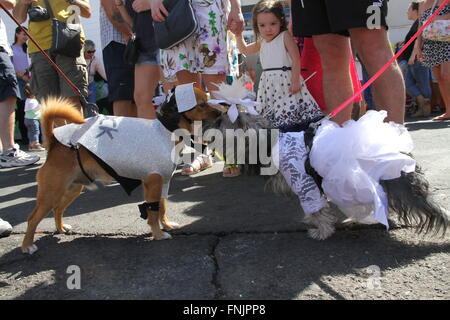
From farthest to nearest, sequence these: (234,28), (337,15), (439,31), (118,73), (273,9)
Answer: (439,31) → (118,73) → (273,9) → (234,28) → (337,15)

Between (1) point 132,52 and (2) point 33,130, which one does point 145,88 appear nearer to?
(1) point 132,52

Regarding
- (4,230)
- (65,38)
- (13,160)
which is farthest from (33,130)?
(4,230)

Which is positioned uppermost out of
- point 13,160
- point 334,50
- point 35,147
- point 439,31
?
point 439,31

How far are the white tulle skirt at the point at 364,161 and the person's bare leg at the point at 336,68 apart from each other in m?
0.70

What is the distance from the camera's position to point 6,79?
17.1ft

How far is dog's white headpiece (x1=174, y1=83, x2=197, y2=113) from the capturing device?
2.55m

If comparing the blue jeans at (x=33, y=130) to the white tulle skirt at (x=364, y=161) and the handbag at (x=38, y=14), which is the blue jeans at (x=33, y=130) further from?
the white tulle skirt at (x=364, y=161)

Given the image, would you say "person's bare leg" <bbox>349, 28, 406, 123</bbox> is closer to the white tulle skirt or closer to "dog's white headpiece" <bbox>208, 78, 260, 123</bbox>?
the white tulle skirt

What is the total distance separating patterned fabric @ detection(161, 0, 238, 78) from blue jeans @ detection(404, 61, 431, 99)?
678 centimetres

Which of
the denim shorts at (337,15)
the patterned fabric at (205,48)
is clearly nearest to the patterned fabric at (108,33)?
the patterned fabric at (205,48)

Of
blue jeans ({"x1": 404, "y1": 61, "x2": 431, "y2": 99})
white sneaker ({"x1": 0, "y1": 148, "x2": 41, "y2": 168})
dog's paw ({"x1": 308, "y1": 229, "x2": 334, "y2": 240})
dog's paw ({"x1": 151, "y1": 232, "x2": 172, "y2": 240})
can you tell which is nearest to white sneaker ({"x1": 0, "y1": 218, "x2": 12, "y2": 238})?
dog's paw ({"x1": 151, "y1": 232, "x2": 172, "y2": 240})

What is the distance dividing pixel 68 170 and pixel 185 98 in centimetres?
86
